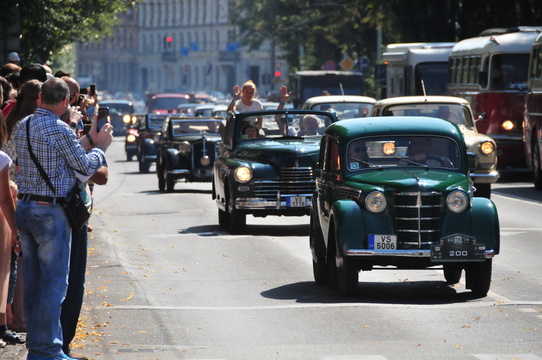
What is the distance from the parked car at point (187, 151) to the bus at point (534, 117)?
6.06 metres

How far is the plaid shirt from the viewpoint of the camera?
8.54 m

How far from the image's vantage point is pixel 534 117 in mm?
27594

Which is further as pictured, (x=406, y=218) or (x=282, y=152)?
(x=282, y=152)

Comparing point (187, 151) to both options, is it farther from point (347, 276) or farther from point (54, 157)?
point (54, 157)

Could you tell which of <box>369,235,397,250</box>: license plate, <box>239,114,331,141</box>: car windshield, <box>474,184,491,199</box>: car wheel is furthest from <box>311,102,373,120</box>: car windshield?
<box>369,235,397,250</box>: license plate

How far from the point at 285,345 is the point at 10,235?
2.01 metres

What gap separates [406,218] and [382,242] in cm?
29

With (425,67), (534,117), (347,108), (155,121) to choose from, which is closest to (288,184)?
(534,117)

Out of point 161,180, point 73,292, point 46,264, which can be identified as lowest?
point 161,180

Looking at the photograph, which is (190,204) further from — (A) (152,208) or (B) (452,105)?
(B) (452,105)

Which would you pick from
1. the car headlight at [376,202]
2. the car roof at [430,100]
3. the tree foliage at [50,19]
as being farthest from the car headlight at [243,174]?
the tree foliage at [50,19]

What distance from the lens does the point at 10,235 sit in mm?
9492

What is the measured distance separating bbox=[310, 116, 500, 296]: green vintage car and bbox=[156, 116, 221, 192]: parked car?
15.1 metres

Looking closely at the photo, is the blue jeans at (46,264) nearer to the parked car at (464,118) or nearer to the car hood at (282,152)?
the car hood at (282,152)
